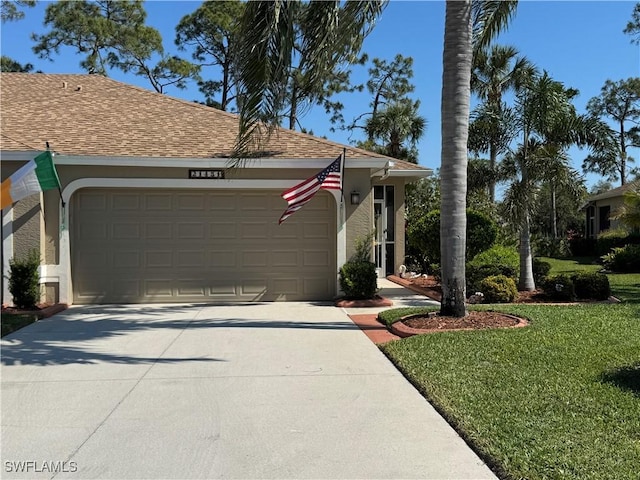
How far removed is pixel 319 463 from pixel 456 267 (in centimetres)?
520

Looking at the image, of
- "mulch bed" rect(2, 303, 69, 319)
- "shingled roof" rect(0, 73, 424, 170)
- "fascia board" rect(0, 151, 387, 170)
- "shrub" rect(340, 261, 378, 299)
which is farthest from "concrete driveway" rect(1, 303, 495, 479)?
"shingled roof" rect(0, 73, 424, 170)

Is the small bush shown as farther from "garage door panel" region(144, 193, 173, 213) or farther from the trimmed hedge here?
"garage door panel" region(144, 193, 173, 213)

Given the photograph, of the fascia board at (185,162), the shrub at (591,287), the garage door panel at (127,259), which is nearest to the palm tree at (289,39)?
the fascia board at (185,162)

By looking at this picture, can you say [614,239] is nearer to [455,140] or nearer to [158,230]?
[455,140]

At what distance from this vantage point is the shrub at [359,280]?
1152 centimetres

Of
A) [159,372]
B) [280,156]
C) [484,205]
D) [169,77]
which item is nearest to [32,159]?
[280,156]

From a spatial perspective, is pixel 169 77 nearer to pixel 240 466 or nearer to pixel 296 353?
pixel 296 353

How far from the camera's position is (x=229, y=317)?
10.2 meters

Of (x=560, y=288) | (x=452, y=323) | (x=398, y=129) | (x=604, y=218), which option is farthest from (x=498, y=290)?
(x=604, y=218)

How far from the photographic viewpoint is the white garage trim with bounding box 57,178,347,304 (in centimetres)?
1148

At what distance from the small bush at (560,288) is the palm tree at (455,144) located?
3.82 meters

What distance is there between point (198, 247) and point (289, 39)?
5.57 metres

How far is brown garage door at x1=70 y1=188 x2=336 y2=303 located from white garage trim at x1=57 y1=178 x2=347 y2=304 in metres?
0.22

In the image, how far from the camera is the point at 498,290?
11195 mm
